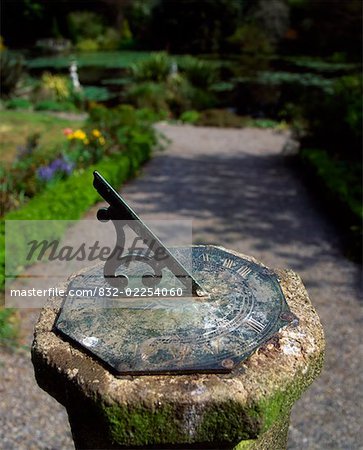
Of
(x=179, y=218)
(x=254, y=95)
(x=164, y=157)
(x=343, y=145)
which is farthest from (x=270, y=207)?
(x=254, y=95)

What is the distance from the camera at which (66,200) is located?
237 inches

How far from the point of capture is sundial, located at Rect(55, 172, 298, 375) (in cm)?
175

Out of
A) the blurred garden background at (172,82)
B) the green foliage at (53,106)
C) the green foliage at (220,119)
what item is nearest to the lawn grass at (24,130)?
the blurred garden background at (172,82)

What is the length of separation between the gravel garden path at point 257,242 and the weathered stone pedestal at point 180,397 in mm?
1587

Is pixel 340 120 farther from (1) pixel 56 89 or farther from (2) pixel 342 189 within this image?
(1) pixel 56 89

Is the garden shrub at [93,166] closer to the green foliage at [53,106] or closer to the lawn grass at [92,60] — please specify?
the green foliage at [53,106]

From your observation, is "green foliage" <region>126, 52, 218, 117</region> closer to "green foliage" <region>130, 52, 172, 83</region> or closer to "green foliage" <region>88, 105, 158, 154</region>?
"green foliage" <region>130, 52, 172, 83</region>

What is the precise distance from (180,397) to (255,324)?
1.56 ft

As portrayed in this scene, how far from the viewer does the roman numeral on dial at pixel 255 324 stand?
1.90 meters

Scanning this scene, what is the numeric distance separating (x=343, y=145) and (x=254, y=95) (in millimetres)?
9206

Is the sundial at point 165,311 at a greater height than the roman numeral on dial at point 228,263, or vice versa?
the roman numeral on dial at point 228,263

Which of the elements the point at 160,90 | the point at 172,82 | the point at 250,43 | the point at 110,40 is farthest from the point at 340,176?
the point at 110,40

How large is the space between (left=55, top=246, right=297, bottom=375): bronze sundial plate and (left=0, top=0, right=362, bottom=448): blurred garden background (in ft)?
7.09

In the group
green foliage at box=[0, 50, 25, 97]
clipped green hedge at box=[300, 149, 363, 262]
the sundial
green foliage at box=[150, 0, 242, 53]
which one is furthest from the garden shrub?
green foliage at box=[150, 0, 242, 53]
